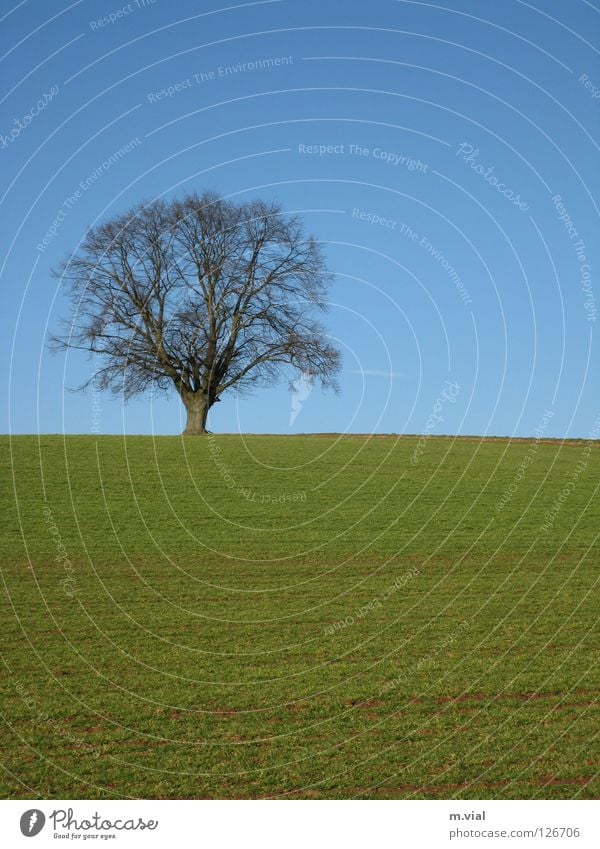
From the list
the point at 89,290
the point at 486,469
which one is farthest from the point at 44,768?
the point at 89,290

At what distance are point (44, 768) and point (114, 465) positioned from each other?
22238 millimetres

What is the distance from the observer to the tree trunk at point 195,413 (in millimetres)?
43688
